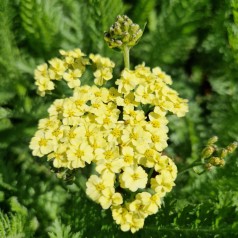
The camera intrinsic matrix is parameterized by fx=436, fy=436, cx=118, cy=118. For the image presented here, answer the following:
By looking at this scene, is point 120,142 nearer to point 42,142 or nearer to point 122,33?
point 42,142

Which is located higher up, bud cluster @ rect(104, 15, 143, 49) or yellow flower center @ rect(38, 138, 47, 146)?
bud cluster @ rect(104, 15, 143, 49)

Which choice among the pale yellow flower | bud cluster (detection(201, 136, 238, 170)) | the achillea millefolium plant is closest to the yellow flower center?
the achillea millefolium plant

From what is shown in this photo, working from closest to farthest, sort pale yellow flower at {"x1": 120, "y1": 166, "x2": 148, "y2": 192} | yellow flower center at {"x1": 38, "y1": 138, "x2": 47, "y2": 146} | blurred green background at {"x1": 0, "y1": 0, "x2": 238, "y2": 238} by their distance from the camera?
pale yellow flower at {"x1": 120, "y1": 166, "x2": 148, "y2": 192} < yellow flower center at {"x1": 38, "y1": 138, "x2": 47, "y2": 146} < blurred green background at {"x1": 0, "y1": 0, "x2": 238, "y2": 238}

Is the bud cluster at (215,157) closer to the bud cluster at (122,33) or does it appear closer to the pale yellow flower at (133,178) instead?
the pale yellow flower at (133,178)

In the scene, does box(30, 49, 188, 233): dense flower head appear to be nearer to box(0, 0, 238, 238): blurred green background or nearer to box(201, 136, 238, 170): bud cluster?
box(201, 136, 238, 170): bud cluster

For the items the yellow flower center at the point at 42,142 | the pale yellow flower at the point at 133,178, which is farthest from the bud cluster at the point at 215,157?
the yellow flower center at the point at 42,142

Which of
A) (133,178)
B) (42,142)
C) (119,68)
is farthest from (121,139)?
(119,68)

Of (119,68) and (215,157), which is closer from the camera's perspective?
(215,157)
